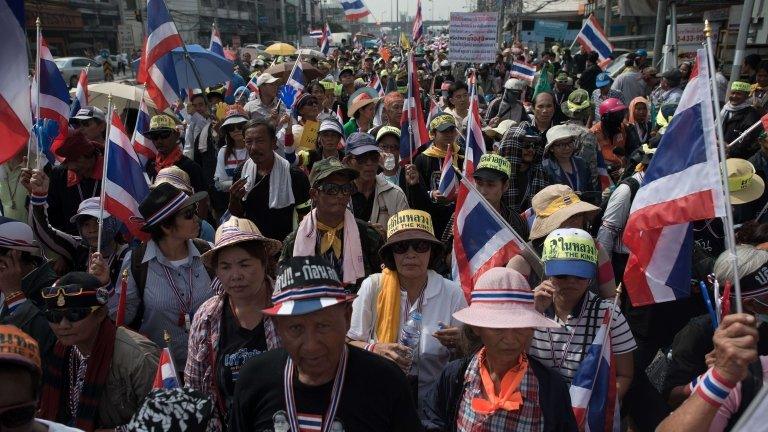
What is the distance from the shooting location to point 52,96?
21.9ft

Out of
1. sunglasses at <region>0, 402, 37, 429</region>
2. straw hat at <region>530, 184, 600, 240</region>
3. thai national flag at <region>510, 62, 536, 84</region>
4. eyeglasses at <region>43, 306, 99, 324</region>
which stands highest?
thai national flag at <region>510, 62, 536, 84</region>

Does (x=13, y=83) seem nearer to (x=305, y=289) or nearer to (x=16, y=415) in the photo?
(x=16, y=415)

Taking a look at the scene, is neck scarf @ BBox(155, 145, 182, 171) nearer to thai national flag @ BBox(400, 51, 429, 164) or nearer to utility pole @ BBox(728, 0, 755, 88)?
thai national flag @ BBox(400, 51, 429, 164)

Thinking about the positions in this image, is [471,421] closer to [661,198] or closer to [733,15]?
[661,198]

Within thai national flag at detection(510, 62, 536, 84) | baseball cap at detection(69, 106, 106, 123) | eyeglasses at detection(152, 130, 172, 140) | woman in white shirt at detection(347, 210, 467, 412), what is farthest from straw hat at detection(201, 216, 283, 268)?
thai national flag at detection(510, 62, 536, 84)

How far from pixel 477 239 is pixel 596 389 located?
49.8 inches

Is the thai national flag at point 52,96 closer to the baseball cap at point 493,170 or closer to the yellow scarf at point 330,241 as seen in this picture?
the yellow scarf at point 330,241

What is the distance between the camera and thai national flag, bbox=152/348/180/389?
9.22 ft

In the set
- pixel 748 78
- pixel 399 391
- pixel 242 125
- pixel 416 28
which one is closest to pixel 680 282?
pixel 399 391

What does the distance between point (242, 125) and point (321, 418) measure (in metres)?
5.18

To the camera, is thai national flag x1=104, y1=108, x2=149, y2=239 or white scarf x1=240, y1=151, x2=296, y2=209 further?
white scarf x1=240, y1=151, x2=296, y2=209

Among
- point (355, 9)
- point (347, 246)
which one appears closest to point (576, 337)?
point (347, 246)

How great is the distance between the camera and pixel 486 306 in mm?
2650

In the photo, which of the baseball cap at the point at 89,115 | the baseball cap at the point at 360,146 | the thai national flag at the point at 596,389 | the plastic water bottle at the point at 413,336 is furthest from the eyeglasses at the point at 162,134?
the thai national flag at the point at 596,389
